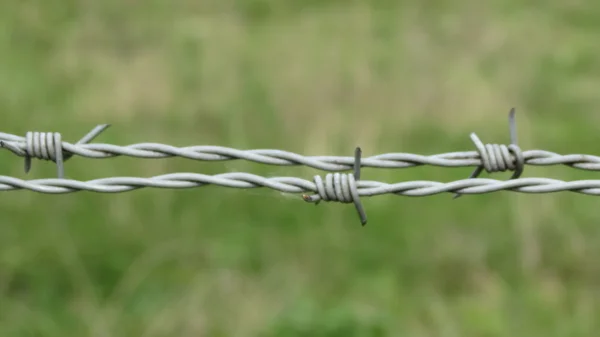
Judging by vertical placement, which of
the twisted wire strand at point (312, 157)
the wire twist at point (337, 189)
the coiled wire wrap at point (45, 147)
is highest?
the coiled wire wrap at point (45, 147)

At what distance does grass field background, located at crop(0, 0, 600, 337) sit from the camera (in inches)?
135

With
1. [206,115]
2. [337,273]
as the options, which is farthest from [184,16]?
[337,273]

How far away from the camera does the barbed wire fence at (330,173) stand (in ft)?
5.88

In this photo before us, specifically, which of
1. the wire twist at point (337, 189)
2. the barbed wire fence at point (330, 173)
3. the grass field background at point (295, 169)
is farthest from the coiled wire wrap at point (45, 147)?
the grass field background at point (295, 169)

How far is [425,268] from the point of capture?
12.2 feet

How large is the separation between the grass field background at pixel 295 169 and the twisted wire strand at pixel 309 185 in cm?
153

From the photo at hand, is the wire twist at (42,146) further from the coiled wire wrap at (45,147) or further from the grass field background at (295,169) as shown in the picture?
the grass field background at (295,169)

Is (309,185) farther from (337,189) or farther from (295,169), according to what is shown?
(295,169)

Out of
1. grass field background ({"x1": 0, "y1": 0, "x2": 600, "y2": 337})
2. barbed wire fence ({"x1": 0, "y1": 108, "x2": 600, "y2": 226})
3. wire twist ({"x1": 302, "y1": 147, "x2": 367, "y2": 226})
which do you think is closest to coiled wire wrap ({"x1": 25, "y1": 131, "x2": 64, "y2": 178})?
barbed wire fence ({"x1": 0, "y1": 108, "x2": 600, "y2": 226})

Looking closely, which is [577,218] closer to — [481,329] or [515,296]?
[515,296]

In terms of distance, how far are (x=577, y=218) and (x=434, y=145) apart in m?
1.06

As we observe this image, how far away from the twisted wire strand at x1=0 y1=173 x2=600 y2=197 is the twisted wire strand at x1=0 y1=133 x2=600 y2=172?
52 millimetres

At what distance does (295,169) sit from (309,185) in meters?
2.46

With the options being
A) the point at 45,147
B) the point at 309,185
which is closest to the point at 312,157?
the point at 309,185
